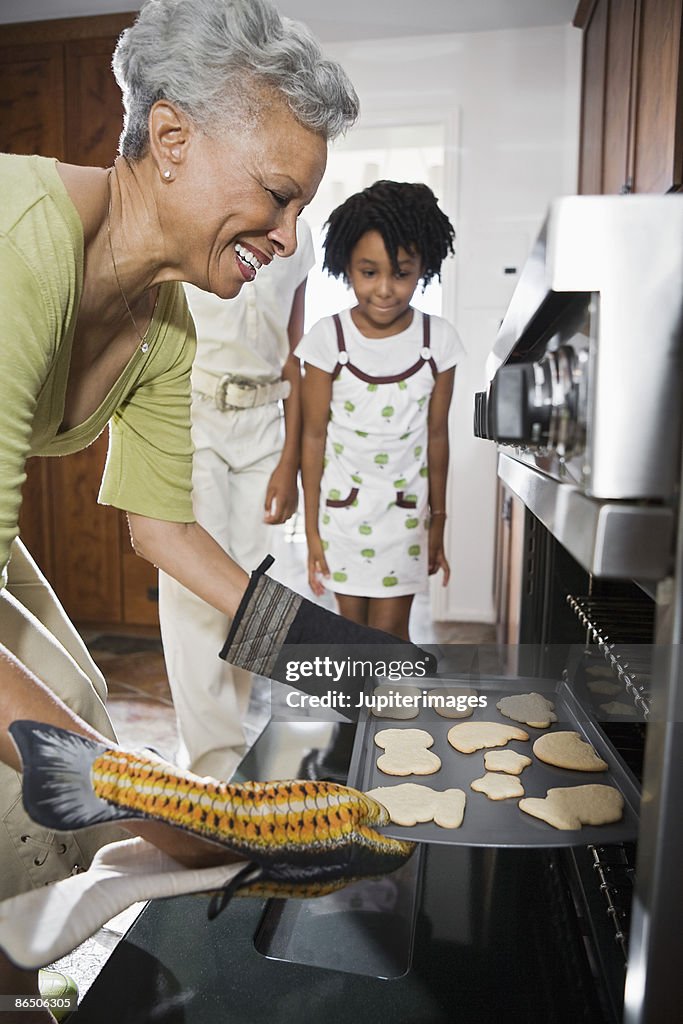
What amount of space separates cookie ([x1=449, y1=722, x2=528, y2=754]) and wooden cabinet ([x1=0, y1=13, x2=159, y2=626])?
2.23 meters

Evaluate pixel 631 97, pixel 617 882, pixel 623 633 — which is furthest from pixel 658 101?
pixel 617 882

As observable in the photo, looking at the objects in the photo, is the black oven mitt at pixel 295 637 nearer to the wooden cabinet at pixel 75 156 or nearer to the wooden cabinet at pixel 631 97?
the wooden cabinet at pixel 631 97

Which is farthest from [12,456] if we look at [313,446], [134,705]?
[134,705]

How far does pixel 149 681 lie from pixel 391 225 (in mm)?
1568

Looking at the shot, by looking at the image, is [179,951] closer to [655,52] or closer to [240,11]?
[240,11]

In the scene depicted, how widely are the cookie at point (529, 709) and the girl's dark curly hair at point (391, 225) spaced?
1.26 meters

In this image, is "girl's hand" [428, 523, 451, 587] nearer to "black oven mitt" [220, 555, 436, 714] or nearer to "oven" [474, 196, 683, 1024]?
"black oven mitt" [220, 555, 436, 714]

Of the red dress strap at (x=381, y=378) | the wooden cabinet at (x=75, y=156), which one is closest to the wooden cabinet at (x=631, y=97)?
the red dress strap at (x=381, y=378)

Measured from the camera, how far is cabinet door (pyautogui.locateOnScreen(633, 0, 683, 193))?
148 cm

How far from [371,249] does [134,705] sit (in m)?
1.45

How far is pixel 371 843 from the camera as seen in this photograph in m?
0.50

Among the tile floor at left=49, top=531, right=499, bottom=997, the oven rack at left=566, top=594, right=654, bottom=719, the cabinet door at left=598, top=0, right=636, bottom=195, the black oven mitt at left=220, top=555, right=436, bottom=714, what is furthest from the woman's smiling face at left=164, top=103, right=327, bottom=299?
the cabinet door at left=598, top=0, right=636, bottom=195

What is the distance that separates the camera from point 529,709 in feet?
2.95

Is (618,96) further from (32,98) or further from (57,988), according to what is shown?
(57,988)
